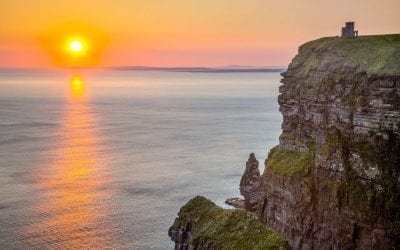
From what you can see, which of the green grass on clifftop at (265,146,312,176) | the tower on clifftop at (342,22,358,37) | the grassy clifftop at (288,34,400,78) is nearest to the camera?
the grassy clifftop at (288,34,400,78)

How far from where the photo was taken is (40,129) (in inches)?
7047

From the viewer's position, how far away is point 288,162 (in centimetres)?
6144

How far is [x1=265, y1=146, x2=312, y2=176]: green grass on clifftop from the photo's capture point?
58688 mm

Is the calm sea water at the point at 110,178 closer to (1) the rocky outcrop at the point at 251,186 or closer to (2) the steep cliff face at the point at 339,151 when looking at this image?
(1) the rocky outcrop at the point at 251,186

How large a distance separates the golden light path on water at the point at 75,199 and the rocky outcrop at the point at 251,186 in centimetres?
2297

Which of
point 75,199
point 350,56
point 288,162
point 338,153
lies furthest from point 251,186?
point 75,199

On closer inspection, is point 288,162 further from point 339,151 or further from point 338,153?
point 339,151

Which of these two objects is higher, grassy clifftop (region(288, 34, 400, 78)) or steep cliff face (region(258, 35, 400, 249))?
grassy clifftop (region(288, 34, 400, 78))

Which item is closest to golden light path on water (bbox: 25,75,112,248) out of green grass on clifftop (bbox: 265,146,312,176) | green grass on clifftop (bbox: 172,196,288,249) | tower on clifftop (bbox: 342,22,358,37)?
green grass on clifftop (bbox: 265,146,312,176)

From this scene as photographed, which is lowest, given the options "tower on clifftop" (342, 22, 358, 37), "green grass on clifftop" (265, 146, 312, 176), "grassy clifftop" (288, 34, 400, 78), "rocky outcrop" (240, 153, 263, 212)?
"rocky outcrop" (240, 153, 263, 212)

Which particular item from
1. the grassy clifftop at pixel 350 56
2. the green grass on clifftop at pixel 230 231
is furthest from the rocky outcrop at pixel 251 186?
the green grass on clifftop at pixel 230 231

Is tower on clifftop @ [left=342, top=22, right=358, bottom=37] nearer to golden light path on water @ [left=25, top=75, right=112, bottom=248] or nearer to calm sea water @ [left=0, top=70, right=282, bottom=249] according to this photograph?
calm sea water @ [left=0, top=70, right=282, bottom=249]

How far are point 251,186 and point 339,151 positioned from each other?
30.6 m

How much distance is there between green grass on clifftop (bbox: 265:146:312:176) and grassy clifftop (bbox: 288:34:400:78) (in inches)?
405
